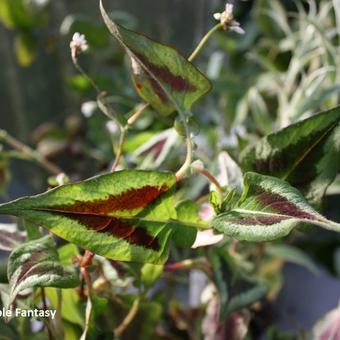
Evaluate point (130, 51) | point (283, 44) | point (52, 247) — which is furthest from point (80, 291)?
point (283, 44)

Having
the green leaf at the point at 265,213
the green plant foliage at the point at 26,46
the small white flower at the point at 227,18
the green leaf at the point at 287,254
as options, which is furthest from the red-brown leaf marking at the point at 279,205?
the green plant foliage at the point at 26,46

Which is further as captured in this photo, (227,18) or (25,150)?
(25,150)

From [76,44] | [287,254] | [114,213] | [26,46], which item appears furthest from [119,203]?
[26,46]

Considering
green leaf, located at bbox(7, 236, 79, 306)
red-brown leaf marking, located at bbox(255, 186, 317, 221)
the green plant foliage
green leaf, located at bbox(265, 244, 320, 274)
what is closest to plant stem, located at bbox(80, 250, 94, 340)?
green leaf, located at bbox(7, 236, 79, 306)

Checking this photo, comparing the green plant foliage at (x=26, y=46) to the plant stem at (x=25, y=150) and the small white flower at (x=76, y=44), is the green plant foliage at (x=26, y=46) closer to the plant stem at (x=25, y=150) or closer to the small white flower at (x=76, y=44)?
the plant stem at (x=25, y=150)

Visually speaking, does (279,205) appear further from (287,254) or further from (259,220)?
(287,254)

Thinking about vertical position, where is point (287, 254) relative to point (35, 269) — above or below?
below

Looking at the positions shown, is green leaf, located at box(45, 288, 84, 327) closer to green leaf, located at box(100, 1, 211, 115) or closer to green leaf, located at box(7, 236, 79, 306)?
green leaf, located at box(7, 236, 79, 306)
